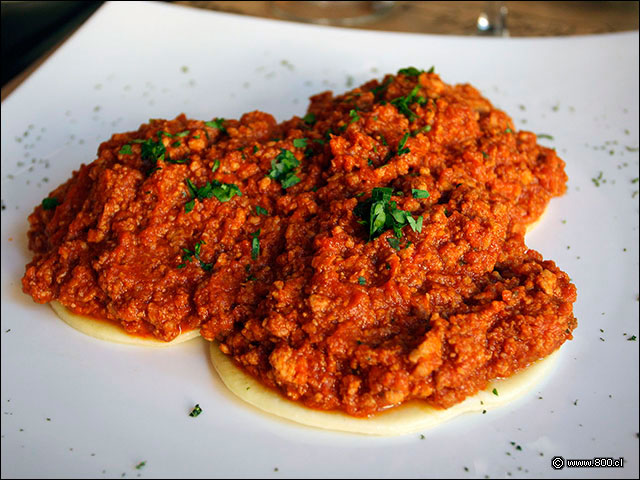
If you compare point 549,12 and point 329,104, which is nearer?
point 329,104

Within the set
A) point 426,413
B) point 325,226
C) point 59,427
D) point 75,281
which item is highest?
point 325,226

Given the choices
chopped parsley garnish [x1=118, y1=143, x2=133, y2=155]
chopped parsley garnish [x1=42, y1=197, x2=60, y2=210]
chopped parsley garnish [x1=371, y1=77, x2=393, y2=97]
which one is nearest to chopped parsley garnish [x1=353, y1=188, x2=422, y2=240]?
chopped parsley garnish [x1=371, y1=77, x2=393, y2=97]

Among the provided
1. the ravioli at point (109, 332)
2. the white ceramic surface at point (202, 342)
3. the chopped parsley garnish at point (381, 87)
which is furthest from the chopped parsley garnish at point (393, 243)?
the chopped parsley garnish at point (381, 87)

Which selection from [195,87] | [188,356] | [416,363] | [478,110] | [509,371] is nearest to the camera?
[416,363]

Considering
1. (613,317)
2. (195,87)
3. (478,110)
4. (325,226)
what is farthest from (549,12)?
(325,226)

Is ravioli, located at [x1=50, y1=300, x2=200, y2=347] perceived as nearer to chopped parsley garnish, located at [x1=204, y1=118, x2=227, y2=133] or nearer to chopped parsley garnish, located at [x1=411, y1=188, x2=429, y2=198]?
chopped parsley garnish, located at [x1=204, y1=118, x2=227, y2=133]

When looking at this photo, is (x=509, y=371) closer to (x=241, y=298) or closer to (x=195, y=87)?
(x=241, y=298)
